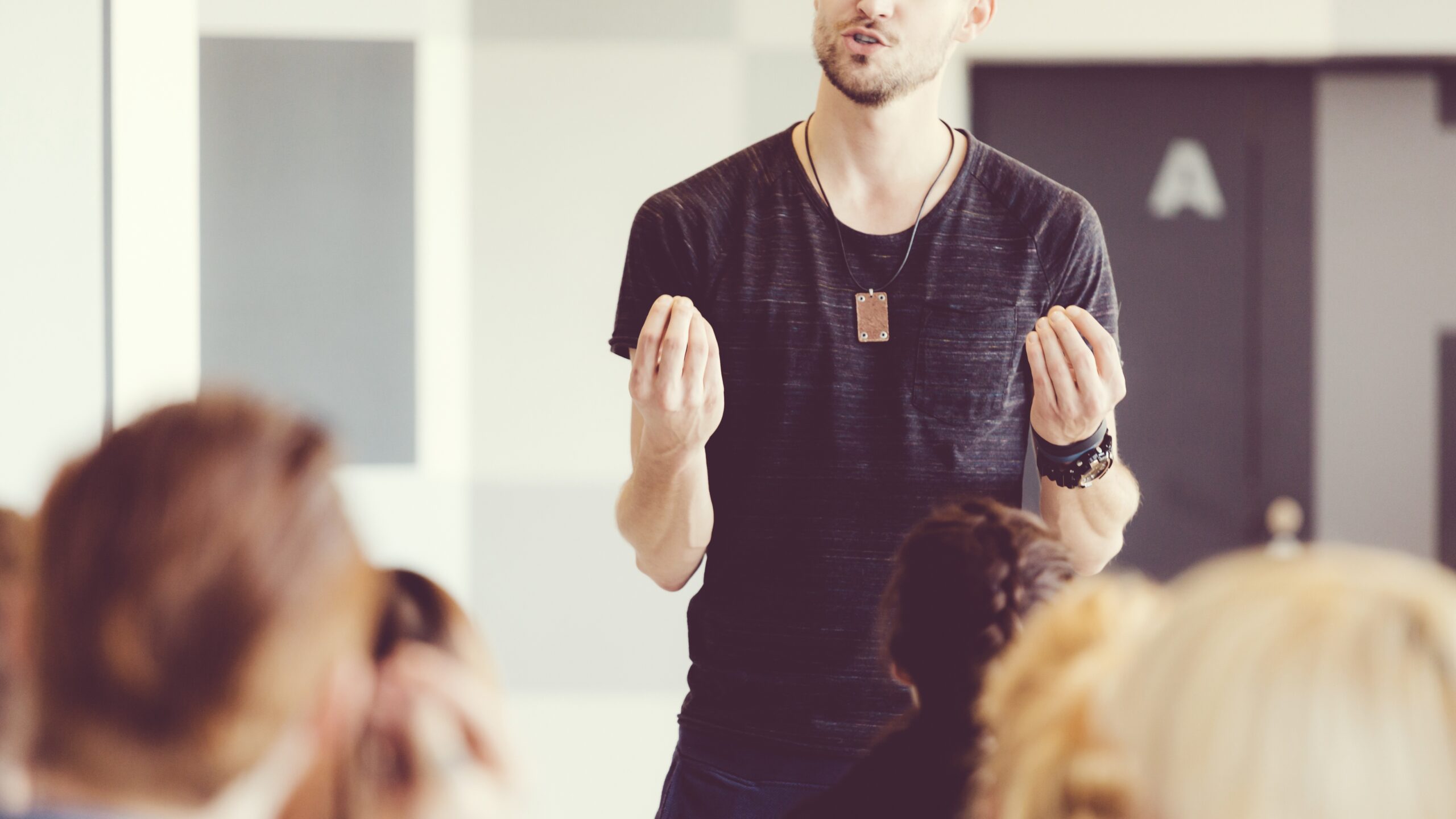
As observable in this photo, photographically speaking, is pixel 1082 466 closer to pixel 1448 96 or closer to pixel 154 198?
pixel 154 198

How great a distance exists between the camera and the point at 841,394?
1398 mm

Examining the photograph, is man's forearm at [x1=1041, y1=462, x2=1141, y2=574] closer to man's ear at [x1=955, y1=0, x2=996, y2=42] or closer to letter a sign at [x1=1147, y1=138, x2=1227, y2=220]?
man's ear at [x1=955, y1=0, x2=996, y2=42]

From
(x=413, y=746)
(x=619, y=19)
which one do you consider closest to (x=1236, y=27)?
(x=619, y=19)

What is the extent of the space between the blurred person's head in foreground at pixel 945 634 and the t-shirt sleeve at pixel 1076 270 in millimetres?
423

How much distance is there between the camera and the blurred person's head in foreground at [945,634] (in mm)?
959

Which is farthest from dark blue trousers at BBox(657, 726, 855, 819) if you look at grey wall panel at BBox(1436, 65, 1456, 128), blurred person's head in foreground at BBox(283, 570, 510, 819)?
grey wall panel at BBox(1436, 65, 1456, 128)

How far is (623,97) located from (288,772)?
2.39 m

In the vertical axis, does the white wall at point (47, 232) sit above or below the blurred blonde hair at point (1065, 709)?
above

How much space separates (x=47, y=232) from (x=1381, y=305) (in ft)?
9.95

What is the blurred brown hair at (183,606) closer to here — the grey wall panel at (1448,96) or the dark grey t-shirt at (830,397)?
the dark grey t-shirt at (830,397)

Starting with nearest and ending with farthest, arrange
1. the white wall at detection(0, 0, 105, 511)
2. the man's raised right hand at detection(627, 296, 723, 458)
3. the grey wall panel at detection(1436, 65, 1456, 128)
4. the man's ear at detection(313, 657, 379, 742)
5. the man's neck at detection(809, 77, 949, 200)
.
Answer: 1. the man's ear at detection(313, 657, 379, 742)
2. the man's raised right hand at detection(627, 296, 723, 458)
3. the man's neck at detection(809, 77, 949, 200)
4. the white wall at detection(0, 0, 105, 511)
5. the grey wall panel at detection(1436, 65, 1456, 128)

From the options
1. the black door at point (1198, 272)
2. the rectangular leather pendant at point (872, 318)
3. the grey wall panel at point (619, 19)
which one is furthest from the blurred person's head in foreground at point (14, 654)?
the black door at point (1198, 272)

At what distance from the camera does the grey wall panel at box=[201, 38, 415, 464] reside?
9.14ft

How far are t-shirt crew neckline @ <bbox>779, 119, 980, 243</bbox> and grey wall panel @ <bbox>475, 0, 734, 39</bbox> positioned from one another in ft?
4.83
